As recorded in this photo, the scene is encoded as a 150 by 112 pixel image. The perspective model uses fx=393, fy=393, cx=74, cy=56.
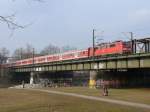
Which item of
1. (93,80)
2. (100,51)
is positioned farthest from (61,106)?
(93,80)

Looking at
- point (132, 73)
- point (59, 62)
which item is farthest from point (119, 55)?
point (59, 62)

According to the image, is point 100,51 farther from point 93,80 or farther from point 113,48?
point 93,80

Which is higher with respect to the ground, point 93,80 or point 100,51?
point 100,51

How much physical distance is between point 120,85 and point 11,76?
66796 millimetres

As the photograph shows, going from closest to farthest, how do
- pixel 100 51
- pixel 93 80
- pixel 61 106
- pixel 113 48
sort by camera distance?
pixel 61 106
pixel 113 48
pixel 100 51
pixel 93 80

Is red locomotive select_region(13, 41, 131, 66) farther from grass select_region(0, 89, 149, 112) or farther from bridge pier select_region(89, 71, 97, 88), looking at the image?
grass select_region(0, 89, 149, 112)

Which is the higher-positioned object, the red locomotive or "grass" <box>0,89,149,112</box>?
the red locomotive

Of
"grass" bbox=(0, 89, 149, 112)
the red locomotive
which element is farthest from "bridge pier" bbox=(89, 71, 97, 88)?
"grass" bbox=(0, 89, 149, 112)

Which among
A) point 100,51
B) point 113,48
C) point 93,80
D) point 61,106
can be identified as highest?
point 113,48

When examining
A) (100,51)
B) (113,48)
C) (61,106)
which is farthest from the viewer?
(100,51)

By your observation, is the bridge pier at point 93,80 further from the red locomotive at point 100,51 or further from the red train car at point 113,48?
the red train car at point 113,48

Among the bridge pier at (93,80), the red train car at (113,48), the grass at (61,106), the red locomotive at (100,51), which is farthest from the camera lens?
the bridge pier at (93,80)

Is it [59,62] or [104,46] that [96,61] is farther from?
[59,62]

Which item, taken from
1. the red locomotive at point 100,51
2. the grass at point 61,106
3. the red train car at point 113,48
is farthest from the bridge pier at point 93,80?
the grass at point 61,106
